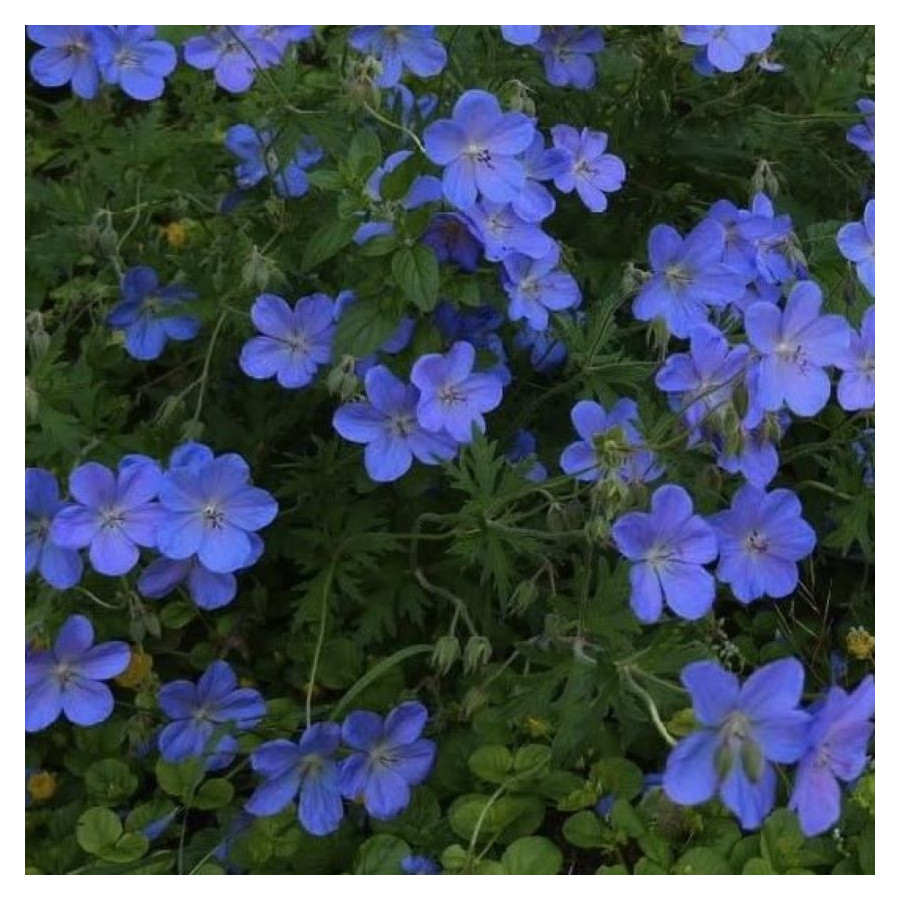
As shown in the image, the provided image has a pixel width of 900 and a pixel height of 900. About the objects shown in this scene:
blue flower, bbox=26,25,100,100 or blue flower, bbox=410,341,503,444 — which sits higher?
blue flower, bbox=26,25,100,100

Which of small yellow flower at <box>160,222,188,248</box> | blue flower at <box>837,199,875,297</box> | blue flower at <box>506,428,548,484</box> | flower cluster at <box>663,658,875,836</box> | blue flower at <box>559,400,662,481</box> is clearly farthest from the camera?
small yellow flower at <box>160,222,188,248</box>

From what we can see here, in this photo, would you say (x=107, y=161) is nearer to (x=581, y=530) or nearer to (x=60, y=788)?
(x=60, y=788)

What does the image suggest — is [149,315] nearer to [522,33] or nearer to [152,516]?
[152,516]

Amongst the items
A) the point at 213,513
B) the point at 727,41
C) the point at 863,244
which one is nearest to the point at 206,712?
the point at 213,513

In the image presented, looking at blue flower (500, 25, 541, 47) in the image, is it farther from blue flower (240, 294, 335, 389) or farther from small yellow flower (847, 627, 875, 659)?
small yellow flower (847, 627, 875, 659)

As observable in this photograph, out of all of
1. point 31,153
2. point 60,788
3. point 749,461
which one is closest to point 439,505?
point 749,461

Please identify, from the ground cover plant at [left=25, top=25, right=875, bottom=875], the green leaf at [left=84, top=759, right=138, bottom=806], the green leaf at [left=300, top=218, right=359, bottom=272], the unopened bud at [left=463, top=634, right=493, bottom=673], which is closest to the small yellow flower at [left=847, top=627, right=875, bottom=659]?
the ground cover plant at [left=25, top=25, right=875, bottom=875]

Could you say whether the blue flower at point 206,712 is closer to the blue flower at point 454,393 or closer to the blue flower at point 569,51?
the blue flower at point 454,393
